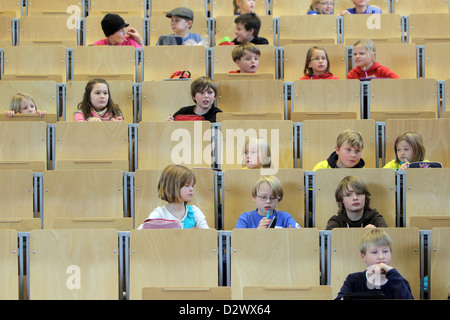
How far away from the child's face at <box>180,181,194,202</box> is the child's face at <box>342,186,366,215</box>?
640 mm

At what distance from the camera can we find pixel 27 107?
4.41 metres

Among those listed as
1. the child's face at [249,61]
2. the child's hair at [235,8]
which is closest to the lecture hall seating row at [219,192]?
the child's face at [249,61]

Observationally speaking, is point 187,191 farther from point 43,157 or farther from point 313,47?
point 313,47

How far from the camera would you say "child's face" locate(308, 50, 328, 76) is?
4.79 metres

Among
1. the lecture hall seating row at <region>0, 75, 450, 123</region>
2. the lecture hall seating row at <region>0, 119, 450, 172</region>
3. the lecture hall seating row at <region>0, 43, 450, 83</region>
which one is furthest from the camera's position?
the lecture hall seating row at <region>0, 43, 450, 83</region>

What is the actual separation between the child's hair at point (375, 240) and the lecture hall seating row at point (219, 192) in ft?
1.67

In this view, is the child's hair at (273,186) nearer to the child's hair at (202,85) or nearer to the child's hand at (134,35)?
the child's hair at (202,85)

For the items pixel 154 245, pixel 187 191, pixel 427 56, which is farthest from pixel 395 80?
pixel 154 245

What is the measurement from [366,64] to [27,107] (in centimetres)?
184

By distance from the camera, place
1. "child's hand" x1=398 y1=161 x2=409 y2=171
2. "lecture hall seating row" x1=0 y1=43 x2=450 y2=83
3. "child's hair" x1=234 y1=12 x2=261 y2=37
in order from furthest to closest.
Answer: "child's hair" x1=234 y1=12 x2=261 y2=37, "lecture hall seating row" x1=0 y1=43 x2=450 y2=83, "child's hand" x1=398 y1=161 x2=409 y2=171

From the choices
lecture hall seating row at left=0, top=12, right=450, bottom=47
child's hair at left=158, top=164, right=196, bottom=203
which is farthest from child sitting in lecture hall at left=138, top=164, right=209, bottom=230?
lecture hall seating row at left=0, top=12, right=450, bottom=47

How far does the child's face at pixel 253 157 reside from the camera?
3963 mm

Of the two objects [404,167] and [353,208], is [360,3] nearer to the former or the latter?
[404,167]

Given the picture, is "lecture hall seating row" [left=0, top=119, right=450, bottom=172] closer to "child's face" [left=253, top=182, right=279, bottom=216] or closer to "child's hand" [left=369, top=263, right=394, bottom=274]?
"child's face" [left=253, top=182, right=279, bottom=216]
